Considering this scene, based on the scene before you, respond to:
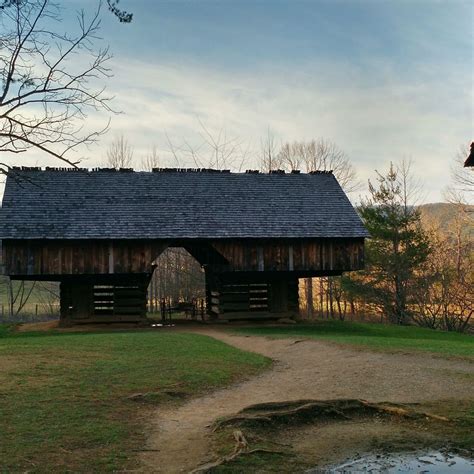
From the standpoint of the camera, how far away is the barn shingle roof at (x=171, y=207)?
75.8 ft

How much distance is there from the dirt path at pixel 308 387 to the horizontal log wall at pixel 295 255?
8389mm

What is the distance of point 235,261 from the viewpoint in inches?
953

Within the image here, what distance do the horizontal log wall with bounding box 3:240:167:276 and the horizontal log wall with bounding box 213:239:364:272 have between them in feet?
10.7

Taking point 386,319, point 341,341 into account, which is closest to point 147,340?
point 341,341

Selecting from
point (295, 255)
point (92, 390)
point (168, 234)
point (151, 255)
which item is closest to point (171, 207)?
point (168, 234)

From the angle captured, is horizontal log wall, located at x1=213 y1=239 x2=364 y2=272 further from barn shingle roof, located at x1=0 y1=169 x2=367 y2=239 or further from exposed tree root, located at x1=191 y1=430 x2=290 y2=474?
exposed tree root, located at x1=191 y1=430 x2=290 y2=474

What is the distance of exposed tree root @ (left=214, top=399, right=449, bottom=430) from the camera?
790 cm

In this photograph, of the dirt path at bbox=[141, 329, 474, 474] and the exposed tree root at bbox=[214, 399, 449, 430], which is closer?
the dirt path at bbox=[141, 329, 474, 474]

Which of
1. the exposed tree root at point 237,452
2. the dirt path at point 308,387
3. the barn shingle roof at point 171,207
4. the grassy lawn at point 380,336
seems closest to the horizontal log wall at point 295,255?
the barn shingle roof at point 171,207

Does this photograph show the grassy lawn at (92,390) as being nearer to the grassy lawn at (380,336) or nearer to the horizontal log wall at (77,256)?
the grassy lawn at (380,336)

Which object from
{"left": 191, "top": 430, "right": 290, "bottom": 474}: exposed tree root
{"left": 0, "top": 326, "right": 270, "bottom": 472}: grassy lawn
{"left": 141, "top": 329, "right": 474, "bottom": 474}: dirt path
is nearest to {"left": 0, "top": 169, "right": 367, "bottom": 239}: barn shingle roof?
{"left": 0, "top": 326, "right": 270, "bottom": 472}: grassy lawn

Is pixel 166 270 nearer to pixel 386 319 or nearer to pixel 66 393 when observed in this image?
pixel 386 319

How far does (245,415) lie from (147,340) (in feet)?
31.2

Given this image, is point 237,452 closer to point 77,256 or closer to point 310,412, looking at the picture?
point 310,412
